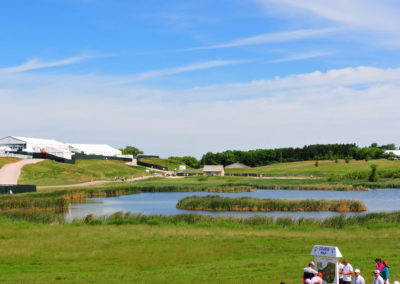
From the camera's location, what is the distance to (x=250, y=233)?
110ft

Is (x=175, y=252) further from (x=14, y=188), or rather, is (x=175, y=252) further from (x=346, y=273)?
(x=14, y=188)

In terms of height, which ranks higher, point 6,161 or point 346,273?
point 6,161

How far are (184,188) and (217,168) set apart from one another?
62.7 meters

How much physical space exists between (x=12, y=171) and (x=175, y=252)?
83393 mm

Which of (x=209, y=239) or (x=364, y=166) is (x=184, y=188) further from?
(x=364, y=166)

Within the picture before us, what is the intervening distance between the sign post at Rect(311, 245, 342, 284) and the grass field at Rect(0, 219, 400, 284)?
6.00 feet

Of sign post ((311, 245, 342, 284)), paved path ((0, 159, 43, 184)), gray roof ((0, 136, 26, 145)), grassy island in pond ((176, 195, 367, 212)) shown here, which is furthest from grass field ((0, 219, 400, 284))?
gray roof ((0, 136, 26, 145))

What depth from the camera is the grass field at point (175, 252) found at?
20.8 metres

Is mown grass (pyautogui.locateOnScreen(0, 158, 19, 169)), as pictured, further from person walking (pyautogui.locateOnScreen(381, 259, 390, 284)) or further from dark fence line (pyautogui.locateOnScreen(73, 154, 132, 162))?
person walking (pyautogui.locateOnScreen(381, 259, 390, 284))

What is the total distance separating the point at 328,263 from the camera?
17.7 meters

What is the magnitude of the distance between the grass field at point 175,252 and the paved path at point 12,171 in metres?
58.1

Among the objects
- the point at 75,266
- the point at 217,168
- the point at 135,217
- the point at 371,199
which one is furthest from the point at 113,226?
the point at 217,168

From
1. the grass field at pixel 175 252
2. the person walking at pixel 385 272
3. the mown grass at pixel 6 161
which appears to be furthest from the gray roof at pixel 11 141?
the person walking at pixel 385 272

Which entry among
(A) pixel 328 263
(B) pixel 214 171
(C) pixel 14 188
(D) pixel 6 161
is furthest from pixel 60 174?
(A) pixel 328 263
